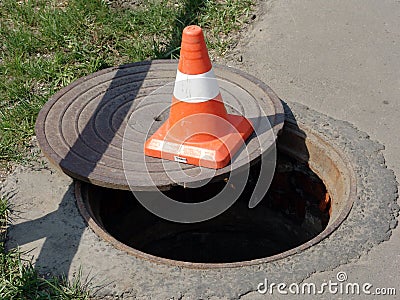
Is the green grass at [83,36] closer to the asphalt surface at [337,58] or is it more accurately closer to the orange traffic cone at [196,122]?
the asphalt surface at [337,58]

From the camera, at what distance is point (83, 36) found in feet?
15.5

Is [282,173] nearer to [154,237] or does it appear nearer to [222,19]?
[154,237]

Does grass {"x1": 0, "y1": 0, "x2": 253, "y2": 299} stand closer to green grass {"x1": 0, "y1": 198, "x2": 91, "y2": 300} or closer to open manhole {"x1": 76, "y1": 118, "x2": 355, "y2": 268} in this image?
open manhole {"x1": 76, "y1": 118, "x2": 355, "y2": 268}

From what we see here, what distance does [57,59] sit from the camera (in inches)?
→ 174

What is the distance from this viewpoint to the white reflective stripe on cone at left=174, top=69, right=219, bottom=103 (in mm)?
3164

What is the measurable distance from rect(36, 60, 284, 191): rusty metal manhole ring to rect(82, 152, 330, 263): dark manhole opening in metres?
0.30

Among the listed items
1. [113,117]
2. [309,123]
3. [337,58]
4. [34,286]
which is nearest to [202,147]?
[113,117]

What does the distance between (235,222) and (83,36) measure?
1.76 m

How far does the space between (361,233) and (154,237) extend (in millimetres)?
1675

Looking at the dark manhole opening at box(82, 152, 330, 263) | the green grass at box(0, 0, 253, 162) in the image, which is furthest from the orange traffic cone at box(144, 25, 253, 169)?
the green grass at box(0, 0, 253, 162)

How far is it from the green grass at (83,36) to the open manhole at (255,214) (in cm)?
95

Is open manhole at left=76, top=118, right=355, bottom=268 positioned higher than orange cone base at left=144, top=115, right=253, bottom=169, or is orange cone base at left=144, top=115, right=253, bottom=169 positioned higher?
orange cone base at left=144, top=115, right=253, bottom=169

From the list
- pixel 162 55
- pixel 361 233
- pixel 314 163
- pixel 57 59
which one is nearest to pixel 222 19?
pixel 162 55

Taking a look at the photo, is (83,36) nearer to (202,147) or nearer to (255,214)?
(255,214)
